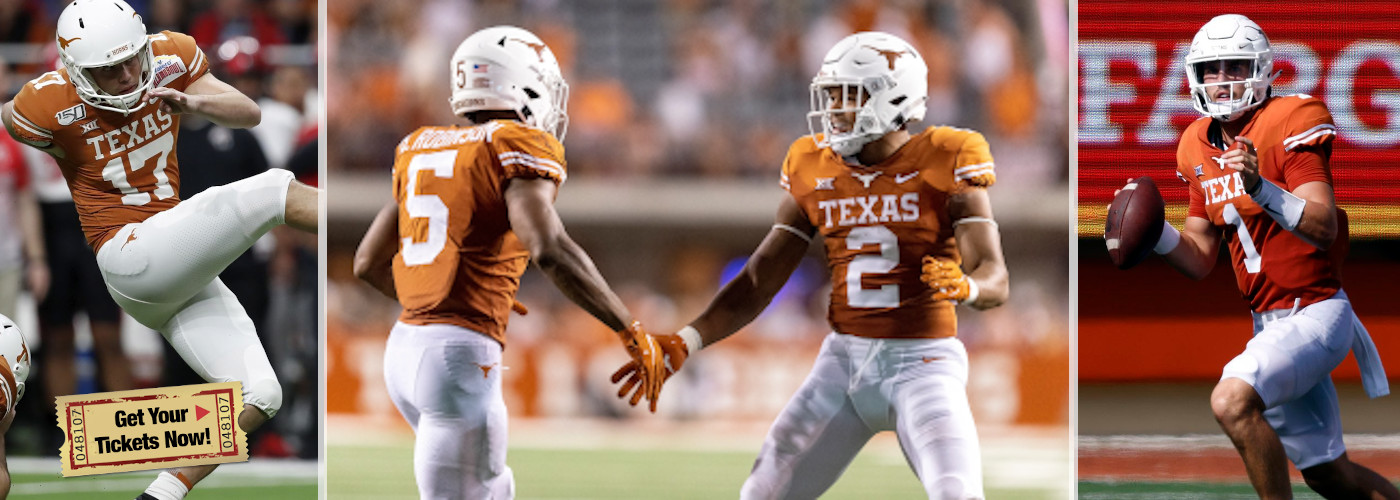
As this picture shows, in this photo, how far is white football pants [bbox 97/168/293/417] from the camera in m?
3.83

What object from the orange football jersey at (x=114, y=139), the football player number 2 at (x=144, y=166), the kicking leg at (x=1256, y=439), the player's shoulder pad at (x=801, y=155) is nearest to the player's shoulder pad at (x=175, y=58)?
the orange football jersey at (x=114, y=139)

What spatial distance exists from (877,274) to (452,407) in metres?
1.05

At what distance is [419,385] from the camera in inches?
135

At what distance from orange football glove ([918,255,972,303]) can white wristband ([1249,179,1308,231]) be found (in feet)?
2.72

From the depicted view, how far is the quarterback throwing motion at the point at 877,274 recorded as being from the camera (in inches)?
131

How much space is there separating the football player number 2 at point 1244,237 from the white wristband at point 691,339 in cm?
143

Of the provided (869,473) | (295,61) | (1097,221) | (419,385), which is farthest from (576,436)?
(419,385)

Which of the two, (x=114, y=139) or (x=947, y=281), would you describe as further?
(x=114, y=139)

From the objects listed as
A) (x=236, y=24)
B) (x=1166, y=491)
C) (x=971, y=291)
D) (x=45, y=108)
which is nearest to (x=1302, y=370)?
(x=971, y=291)

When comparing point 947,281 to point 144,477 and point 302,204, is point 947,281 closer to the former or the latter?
point 302,204

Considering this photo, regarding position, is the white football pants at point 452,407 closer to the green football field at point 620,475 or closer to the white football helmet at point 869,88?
the white football helmet at point 869,88

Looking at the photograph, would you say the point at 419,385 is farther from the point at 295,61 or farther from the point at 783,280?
the point at 295,61

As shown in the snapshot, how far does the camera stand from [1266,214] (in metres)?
3.76

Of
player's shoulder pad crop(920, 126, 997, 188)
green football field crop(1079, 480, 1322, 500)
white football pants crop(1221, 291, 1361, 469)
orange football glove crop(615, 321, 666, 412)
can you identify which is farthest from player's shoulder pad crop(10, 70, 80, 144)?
green football field crop(1079, 480, 1322, 500)
